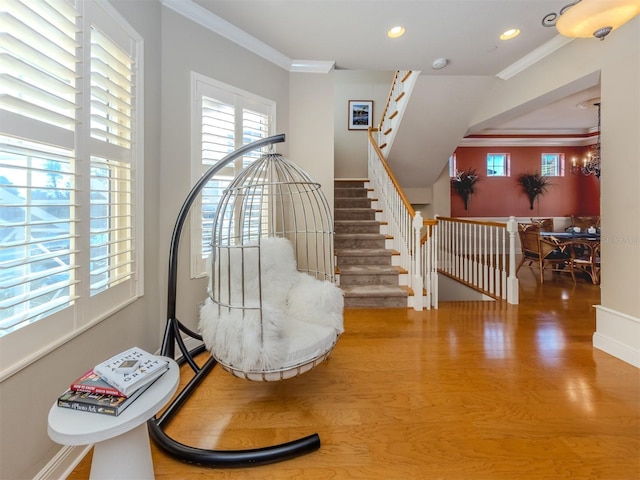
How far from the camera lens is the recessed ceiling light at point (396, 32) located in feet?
8.80

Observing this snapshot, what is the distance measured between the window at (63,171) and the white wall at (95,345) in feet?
0.29

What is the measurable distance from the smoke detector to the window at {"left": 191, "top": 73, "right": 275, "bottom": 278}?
206cm

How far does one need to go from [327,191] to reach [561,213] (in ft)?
23.2

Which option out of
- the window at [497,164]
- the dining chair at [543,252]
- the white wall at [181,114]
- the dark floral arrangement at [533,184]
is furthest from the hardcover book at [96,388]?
the dark floral arrangement at [533,184]

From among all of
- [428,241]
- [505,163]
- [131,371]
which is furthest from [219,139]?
[505,163]

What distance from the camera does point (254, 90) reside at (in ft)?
9.69

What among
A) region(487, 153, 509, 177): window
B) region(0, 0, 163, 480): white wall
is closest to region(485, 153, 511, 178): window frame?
region(487, 153, 509, 177): window

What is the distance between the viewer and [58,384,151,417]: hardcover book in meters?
1.08

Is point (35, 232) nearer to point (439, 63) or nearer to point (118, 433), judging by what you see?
point (118, 433)

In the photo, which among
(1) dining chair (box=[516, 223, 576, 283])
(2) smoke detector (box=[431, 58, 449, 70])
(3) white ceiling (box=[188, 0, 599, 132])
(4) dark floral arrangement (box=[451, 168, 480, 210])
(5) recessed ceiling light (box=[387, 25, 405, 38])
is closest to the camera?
(3) white ceiling (box=[188, 0, 599, 132])

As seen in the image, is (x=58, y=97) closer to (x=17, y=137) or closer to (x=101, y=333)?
(x=17, y=137)

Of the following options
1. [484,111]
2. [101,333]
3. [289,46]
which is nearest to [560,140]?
[484,111]

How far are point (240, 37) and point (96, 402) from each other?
294 centimetres

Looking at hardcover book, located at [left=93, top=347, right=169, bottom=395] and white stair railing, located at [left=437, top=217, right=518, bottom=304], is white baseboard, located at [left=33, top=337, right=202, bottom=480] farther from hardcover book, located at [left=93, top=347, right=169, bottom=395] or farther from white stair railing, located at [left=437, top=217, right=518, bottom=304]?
white stair railing, located at [left=437, top=217, right=518, bottom=304]
